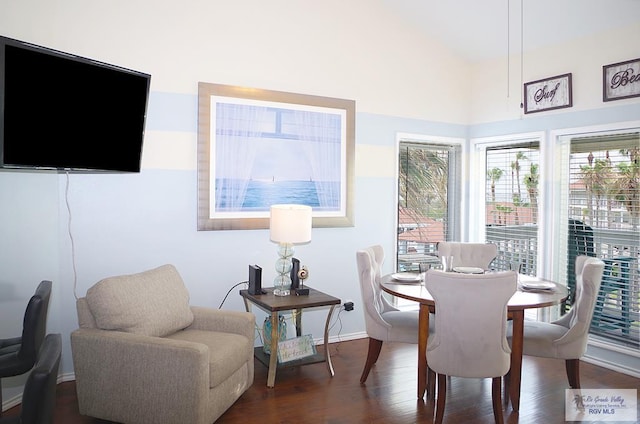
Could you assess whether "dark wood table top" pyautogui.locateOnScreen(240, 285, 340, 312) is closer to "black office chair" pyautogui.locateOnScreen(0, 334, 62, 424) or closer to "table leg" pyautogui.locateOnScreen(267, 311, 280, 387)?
"table leg" pyautogui.locateOnScreen(267, 311, 280, 387)

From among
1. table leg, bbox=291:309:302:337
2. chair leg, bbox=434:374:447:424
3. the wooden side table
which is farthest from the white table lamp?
chair leg, bbox=434:374:447:424

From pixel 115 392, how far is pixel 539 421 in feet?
8.40

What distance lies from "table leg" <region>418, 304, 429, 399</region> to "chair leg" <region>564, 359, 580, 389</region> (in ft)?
3.32

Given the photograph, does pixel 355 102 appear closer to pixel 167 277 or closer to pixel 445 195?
pixel 445 195

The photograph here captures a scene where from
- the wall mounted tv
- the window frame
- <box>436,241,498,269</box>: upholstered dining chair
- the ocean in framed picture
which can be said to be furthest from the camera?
the window frame


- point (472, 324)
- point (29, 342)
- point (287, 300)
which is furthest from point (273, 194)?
point (29, 342)

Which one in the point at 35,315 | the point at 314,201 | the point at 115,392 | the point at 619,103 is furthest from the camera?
the point at 314,201

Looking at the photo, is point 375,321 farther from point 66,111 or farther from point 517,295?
point 66,111

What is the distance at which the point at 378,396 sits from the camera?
3.38 m

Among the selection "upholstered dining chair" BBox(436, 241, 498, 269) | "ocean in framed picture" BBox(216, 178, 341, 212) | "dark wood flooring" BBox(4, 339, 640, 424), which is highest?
"ocean in framed picture" BBox(216, 178, 341, 212)

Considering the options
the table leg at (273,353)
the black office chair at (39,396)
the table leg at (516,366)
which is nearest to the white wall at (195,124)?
the table leg at (273,353)

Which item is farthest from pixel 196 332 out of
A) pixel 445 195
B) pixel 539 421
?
pixel 445 195

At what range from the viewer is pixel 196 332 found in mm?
3289

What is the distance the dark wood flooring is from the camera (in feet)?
10.0
